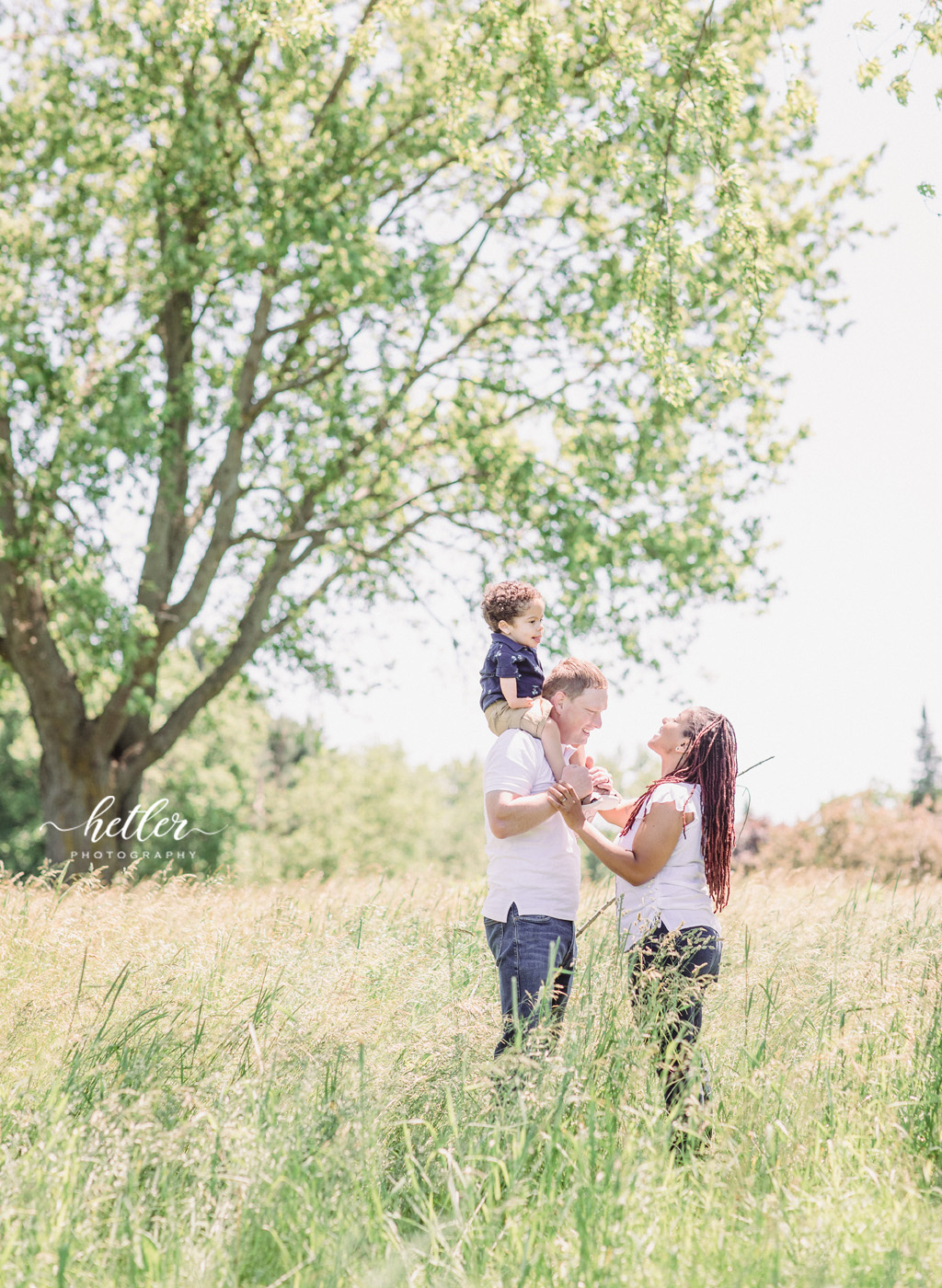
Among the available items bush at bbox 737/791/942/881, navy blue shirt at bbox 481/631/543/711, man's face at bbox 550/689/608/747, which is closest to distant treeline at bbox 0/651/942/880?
bush at bbox 737/791/942/881

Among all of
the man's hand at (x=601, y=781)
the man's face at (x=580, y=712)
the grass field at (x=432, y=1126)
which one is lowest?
the grass field at (x=432, y=1126)

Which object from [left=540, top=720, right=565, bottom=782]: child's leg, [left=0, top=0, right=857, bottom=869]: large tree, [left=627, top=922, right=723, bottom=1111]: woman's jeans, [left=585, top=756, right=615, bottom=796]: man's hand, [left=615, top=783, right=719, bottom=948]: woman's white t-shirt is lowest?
[left=627, top=922, right=723, bottom=1111]: woman's jeans

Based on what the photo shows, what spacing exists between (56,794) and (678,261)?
9198 mm

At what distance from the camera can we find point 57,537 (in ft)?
35.6

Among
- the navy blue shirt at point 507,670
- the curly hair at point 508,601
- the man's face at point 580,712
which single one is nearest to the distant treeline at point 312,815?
the navy blue shirt at point 507,670

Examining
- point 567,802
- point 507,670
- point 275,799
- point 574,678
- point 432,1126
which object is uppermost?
point 275,799

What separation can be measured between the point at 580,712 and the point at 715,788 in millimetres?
610

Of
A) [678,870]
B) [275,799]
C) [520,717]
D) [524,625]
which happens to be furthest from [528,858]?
[275,799]

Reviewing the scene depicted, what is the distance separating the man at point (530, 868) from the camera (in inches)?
149

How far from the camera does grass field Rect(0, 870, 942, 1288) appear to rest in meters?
2.84

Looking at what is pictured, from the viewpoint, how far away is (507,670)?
Answer: 4840 mm

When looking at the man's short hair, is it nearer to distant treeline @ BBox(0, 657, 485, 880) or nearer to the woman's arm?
the woman's arm

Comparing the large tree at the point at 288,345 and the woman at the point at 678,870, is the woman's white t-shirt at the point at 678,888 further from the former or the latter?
the large tree at the point at 288,345

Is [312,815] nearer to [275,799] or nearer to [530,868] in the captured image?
[275,799]
